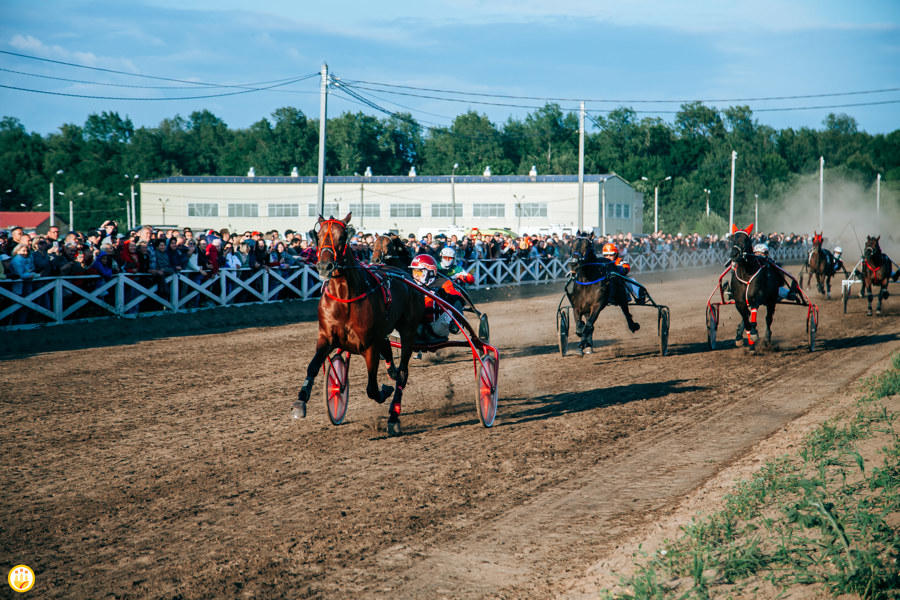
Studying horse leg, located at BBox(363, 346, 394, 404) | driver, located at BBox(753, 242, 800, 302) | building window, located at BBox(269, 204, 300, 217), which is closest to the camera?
horse leg, located at BBox(363, 346, 394, 404)

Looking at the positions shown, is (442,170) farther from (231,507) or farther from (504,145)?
(231,507)

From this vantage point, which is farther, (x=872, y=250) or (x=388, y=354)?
(x=872, y=250)

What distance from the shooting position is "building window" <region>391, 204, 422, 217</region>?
212ft

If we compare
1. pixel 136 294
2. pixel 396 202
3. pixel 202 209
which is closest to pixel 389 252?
pixel 136 294

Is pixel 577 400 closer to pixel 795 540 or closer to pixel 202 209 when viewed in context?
pixel 795 540

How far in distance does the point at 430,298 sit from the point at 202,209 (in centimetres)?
6306

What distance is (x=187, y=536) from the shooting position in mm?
4445

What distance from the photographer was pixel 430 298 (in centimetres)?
800

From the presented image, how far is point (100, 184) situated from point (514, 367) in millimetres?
88127

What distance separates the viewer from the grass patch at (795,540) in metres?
3.50

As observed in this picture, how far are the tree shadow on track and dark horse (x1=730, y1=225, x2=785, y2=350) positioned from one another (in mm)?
2742

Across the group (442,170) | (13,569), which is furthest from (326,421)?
(442,170)

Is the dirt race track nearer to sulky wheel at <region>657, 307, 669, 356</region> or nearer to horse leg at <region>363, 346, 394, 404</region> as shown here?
sulky wheel at <region>657, 307, 669, 356</region>

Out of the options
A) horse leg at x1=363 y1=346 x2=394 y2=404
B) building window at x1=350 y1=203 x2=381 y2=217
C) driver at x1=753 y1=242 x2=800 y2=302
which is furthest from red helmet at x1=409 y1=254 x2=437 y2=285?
building window at x1=350 y1=203 x2=381 y2=217
